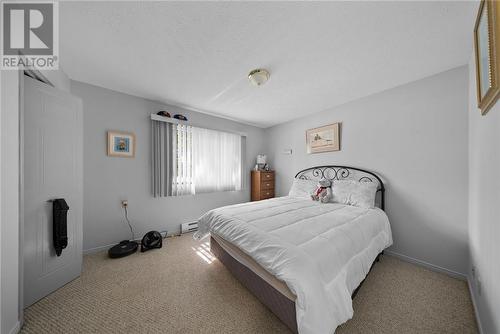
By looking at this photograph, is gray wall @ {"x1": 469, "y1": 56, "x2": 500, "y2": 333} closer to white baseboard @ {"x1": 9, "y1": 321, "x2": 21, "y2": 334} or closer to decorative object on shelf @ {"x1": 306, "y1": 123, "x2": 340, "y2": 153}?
decorative object on shelf @ {"x1": 306, "y1": 123, "x2": 340, "y2": 153}

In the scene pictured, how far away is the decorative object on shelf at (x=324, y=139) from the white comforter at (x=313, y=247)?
1.35 metres

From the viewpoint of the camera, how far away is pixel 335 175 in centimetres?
315

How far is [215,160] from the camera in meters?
3.67

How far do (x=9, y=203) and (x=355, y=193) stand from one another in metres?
3.62

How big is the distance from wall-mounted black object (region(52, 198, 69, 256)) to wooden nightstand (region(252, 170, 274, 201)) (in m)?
3.19

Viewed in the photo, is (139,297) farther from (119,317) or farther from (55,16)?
(55,16)

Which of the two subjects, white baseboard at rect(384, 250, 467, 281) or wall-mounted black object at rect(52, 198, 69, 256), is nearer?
wall-mounted black object at rect(52, 198, 69, 256)

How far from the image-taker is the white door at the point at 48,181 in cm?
153

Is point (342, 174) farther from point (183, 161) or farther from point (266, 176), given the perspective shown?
point (183, 161)

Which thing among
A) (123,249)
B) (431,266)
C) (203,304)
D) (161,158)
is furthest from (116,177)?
(431,266)

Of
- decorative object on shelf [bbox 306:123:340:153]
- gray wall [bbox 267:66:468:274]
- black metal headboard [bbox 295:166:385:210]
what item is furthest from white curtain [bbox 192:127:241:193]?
gray wall [bbox 267:66:468:274]

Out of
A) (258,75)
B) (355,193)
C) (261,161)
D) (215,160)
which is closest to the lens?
(258,75)

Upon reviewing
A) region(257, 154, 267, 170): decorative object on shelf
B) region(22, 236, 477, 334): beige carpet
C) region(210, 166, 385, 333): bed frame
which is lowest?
region(22, 236, 477, 334): beige carpet

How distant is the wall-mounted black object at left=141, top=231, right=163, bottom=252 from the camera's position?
2.53 meters
